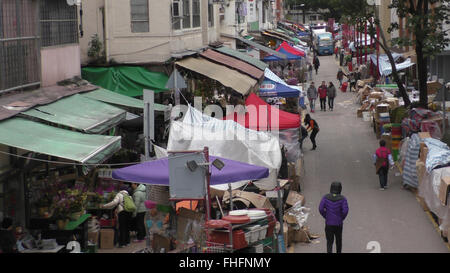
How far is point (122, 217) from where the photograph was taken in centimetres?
1443

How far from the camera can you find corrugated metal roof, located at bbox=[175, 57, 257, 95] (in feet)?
73.9

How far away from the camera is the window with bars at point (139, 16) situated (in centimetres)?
2253

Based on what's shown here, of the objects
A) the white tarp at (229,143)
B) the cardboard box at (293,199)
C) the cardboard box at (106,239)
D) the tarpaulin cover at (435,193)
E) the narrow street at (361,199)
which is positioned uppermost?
the white tarp at (229,143)

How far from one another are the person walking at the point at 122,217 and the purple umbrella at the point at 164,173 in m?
1.94

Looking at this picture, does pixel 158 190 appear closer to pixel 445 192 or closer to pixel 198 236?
pixel 198 236

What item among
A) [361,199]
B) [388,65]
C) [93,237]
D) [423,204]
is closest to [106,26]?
[361,199]

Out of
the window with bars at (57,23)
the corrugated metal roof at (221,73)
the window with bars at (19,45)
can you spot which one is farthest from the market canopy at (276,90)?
the window with bars at (19,45)

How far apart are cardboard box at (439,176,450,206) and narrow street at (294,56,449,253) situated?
871 mm

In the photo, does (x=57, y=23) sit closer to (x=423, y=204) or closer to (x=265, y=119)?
(x=265, y=119)

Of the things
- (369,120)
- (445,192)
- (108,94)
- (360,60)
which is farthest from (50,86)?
(360,60)

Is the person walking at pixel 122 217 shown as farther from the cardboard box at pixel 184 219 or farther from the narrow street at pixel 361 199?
the narrow street at pixel 361 199

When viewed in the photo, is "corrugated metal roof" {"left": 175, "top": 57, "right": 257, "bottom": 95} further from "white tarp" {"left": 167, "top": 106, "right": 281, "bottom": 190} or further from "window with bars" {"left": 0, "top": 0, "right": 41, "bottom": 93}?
"window with bars" {"left": 0, "top": 0, "right": 41, "bottom": 93}

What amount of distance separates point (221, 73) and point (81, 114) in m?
9.42

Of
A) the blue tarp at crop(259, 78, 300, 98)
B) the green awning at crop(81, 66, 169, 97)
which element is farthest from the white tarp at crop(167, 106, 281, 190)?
the blue tarp at crop(259, 78, 300, 98)
